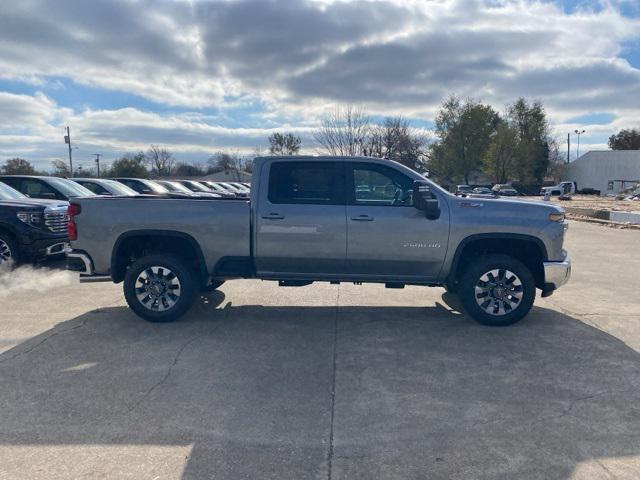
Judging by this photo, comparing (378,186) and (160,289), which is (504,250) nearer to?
(378,186)

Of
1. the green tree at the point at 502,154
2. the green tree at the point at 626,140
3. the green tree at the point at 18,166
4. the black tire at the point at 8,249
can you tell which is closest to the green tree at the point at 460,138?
the green tree at the point at 502,154

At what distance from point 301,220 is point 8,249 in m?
5.86

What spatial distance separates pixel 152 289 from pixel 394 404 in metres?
3.32

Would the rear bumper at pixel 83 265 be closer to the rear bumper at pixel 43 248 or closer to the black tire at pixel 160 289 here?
the black tire at pixel 160 289

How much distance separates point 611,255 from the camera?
37.6ft

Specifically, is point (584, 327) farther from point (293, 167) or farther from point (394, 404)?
point (293, 167)

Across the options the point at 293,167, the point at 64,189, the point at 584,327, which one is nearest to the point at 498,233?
the point at 584,327

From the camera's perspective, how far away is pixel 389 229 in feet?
18.5

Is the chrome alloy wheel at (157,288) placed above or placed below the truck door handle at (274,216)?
below

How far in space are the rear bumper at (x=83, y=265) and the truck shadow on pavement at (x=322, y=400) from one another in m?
0.54

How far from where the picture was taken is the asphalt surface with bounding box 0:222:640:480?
10.0ft

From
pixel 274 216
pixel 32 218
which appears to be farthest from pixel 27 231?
pixel 274 216

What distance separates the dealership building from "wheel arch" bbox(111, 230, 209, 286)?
71.0 m

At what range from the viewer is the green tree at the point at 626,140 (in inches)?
3327
